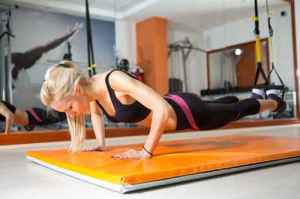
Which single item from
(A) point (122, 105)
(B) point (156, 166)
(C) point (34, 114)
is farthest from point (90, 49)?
(B) point (156, 166)

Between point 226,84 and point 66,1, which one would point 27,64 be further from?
point 226,84

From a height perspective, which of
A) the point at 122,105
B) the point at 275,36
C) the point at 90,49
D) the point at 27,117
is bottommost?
the point at 27,117

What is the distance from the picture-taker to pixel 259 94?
4.04m

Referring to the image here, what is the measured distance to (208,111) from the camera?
2480 millimetres

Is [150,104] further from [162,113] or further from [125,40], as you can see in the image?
[125,40]

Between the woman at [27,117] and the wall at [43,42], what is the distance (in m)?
0.08

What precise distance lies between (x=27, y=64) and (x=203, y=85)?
283cm

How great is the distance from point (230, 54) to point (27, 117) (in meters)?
3.59

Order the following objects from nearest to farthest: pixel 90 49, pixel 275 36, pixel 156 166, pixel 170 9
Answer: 1. pixel 156 166
2. pixel 90 49
3. pixel 170 9
4. pixel 275 36

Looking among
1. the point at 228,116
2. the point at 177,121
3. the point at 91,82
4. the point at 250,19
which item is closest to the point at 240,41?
the point at 250,19

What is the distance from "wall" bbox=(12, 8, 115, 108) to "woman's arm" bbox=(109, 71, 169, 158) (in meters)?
2.28

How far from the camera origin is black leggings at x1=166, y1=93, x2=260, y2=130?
94.9 inches

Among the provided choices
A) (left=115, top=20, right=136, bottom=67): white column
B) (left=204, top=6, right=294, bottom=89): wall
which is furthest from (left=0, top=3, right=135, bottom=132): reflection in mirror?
(left=204, top=6, right=294, bottom=89): wall

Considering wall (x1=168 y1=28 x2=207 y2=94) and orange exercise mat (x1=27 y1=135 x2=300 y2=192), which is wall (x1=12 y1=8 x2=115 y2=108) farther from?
orange exercise mat (x1=27 y1=135 x2=300 y2=192)
